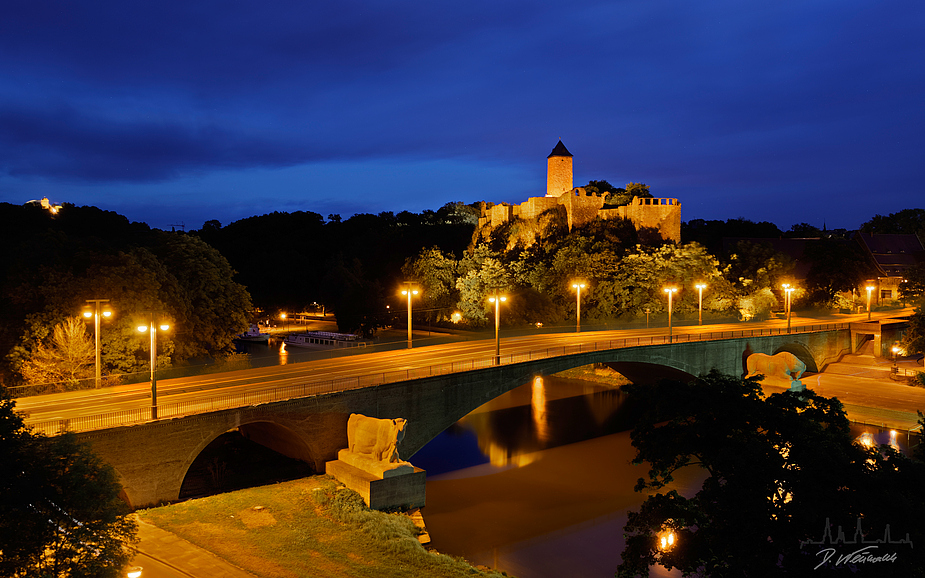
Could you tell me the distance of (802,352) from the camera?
56062 millimetres

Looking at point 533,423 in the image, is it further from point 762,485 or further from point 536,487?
point 762,485

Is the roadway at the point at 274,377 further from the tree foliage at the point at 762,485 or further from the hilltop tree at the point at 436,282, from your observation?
the hilltop tree at the point at 436,282

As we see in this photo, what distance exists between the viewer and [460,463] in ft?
119

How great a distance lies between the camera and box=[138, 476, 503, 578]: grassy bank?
1916 cm

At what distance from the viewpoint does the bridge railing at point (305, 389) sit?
70.7 feet

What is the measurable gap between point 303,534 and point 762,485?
14.3 metres

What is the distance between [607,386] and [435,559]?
40633 mm

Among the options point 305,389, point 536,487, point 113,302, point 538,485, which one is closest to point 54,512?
point 305,389

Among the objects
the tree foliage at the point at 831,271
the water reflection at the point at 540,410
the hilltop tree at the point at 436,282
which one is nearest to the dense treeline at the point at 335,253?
the hilltop tree at the point at 436,282

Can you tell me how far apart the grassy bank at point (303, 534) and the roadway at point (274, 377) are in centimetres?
475

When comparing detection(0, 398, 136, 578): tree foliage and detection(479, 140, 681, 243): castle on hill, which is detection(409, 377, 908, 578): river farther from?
detection(479, 140, 681, 243): castle on hill

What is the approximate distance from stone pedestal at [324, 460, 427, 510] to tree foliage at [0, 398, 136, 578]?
31.2 feet

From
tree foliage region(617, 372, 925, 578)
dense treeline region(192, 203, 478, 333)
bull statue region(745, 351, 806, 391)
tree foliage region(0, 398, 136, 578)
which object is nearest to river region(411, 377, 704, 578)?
tree foliage region(617, 372, 925, 578)

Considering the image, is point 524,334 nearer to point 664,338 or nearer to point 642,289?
point 664,338
